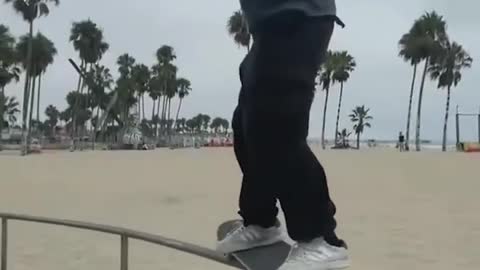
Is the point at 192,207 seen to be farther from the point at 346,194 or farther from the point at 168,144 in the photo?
the point at 168,144

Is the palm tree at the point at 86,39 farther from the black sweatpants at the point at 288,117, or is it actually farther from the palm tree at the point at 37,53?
the black sweatpants at the point at 288,117

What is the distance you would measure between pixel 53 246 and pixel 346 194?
37.0 ft

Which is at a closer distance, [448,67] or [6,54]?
[6,54]

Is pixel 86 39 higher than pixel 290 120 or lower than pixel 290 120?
higher

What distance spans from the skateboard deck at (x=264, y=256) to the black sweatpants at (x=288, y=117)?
10 centimetres

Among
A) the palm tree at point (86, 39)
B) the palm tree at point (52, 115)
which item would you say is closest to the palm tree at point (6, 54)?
the palm tree at point (86, 39)

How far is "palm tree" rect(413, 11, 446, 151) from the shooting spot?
251ft

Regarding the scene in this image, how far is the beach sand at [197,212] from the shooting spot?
11.0 metres

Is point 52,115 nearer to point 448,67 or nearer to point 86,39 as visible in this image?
point 86,39

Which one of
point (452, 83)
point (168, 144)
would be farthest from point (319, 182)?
point (168, 144)

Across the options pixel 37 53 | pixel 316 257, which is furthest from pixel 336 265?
pixel 37 53

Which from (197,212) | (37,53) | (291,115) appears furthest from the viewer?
(37,53)

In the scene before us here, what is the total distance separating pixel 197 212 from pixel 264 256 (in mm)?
15257

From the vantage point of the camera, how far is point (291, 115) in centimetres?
173
